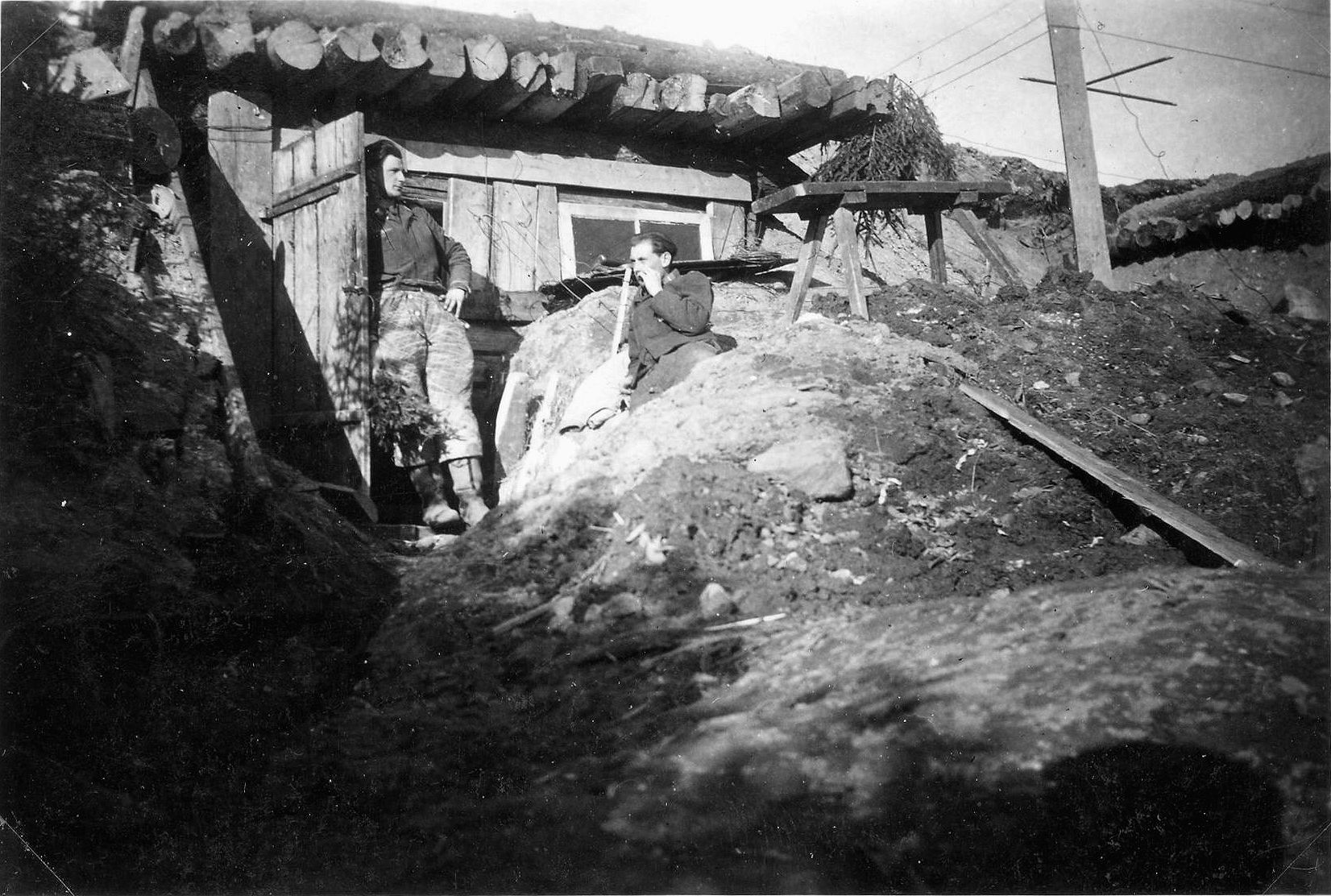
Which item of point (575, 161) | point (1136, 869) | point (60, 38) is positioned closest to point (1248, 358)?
point (1136, 869)

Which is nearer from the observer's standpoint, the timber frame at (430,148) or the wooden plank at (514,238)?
the timber frame at (430,148)

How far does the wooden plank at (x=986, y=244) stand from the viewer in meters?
7.21

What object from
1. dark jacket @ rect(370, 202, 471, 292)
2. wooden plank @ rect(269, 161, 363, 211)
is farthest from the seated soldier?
wooden plank @ rect(269, 161, 363, 211)

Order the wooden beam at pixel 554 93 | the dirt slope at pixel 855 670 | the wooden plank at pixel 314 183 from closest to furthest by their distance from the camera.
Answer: the dirt slope at pixel 855 670 < the wooden plank at pixel 314 183 < the wooden beam at pixel 554 93

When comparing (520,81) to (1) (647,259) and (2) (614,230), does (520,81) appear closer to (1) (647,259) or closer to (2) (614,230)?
(1) (647,259)

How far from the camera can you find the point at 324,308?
20.0 ft

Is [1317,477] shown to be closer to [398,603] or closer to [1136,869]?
[1136,869]

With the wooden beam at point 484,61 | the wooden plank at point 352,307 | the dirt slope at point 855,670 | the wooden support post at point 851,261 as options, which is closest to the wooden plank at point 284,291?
the wooden plank at point 352,307

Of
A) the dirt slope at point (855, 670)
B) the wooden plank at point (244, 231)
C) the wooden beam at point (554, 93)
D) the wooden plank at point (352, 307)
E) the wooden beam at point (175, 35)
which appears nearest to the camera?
the dirt slope at point (855, 670)

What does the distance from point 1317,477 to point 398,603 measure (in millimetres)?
4419

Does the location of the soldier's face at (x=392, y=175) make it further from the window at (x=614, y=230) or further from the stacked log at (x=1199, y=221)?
the stacked log at (x=1199, y=221)

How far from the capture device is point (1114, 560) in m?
4.09

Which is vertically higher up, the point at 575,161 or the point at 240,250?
the point at 575,161

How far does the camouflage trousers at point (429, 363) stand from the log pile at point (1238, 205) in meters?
6.27
